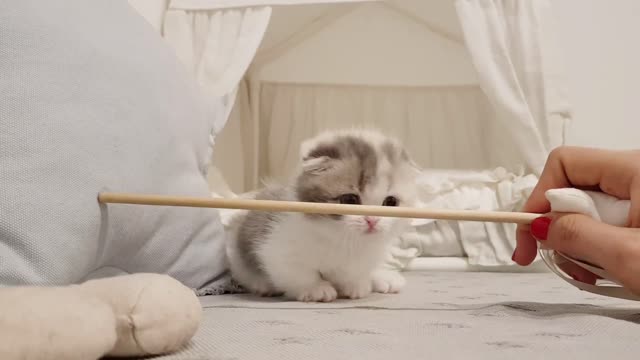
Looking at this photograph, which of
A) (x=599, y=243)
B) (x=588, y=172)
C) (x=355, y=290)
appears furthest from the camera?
(x=355, y=290)

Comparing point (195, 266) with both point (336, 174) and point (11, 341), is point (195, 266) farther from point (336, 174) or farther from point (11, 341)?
point (11, 341)

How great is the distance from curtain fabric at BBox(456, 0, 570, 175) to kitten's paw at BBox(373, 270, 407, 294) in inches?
32.0

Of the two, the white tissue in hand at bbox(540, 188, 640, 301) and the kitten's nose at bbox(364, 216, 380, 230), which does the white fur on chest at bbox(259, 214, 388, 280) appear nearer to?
the kitten's nose at bbox(364, 216, 380, 230)

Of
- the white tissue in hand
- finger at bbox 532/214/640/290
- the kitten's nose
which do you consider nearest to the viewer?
finger at bbox 532/214/640/290

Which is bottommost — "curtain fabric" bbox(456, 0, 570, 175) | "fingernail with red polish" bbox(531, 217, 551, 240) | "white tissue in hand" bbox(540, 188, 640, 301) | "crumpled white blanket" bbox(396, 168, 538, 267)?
"crumpled white blanket" bbox(396, 168, 538, 267)

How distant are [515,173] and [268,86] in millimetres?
1149

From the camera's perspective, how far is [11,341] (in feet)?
2.09

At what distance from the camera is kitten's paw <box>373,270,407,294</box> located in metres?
1.60

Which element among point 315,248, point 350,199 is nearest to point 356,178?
point 350,199

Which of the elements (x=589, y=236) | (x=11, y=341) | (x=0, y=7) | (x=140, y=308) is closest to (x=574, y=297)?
(x=589, y=236)

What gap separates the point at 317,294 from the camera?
146cm

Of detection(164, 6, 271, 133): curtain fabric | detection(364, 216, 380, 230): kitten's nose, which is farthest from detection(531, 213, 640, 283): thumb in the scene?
detection(164, 6, 271, 133): curtain fabric

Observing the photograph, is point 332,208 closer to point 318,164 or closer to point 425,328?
point 425,328

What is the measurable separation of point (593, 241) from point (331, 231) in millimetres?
627
